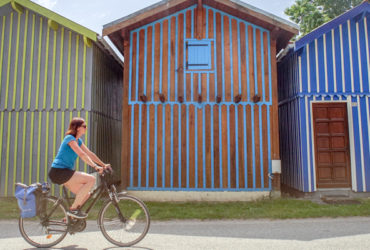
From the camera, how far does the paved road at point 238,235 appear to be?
4777 mm

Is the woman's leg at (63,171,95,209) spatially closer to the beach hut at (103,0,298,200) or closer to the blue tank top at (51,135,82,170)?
the blue tank top at (51,135,82,170)

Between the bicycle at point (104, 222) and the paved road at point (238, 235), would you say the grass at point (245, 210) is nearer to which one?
the paved road at point (238, 235)

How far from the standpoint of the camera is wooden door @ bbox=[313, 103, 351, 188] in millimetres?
9320

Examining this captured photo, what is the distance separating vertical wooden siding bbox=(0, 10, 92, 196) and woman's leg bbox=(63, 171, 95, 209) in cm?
455

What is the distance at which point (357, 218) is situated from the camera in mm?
6707

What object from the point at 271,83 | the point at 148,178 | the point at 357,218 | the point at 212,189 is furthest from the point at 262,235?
the point at 271,83

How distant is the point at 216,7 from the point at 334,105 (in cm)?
428

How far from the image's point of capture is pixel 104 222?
469 cm

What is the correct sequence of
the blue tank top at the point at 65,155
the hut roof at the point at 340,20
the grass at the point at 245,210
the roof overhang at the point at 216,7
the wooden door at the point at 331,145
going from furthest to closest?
the wooden door at the point at 331,145 < the hut roof at the point at 340,20 < the roof overhang at the point at 216,7 < the grass at the point at 245,210 < the blue tank top at the point at 65,155

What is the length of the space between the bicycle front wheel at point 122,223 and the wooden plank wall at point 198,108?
4179 millimetres

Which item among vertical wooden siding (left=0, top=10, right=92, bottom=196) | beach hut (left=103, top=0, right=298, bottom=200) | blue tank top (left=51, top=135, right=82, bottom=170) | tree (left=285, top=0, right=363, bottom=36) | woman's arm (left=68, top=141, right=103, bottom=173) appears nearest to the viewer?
woman's arm (left=68, top=141, right=103, bottom=173)

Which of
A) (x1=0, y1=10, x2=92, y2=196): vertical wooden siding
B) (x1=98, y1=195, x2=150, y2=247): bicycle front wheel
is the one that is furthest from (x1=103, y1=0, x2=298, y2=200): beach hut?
(x1=98, y1=195, x2=150, y2=247): bicycle front wheel

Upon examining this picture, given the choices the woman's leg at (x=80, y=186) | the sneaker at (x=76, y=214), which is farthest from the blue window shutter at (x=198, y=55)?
the sneaker at (x=76, y=214)

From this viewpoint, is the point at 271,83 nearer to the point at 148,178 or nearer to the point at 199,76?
the point at 199,76
